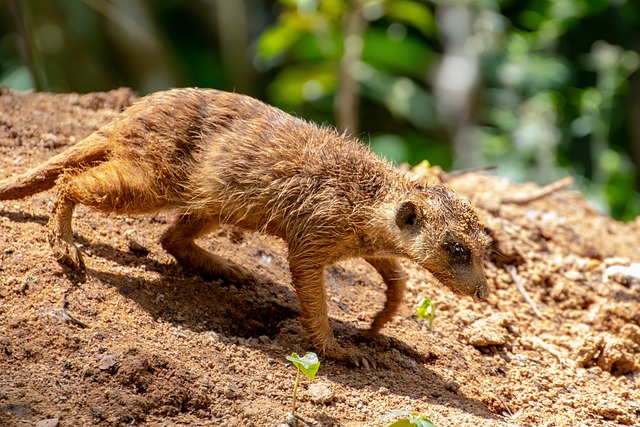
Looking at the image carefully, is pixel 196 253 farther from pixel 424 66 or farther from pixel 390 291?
pixel 424 66

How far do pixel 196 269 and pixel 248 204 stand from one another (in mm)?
776

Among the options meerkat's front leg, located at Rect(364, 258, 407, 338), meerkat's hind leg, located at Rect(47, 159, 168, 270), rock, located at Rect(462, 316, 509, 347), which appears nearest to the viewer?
meerkat's hind leg, located at Rect(47, 159, 168, 270)

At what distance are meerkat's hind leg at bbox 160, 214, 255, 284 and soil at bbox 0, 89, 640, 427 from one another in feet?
0.44

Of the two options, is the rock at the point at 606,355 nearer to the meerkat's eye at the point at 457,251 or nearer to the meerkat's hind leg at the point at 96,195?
the meerkat's eye at the point at 457,251

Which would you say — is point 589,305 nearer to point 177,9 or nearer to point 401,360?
point 401,360

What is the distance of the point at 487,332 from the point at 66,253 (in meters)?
2.96

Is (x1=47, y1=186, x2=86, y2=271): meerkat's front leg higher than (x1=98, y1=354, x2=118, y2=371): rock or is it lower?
higher

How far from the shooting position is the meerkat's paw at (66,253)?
541 centimetres

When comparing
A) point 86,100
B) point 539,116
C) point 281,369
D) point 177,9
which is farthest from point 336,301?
point 177,9

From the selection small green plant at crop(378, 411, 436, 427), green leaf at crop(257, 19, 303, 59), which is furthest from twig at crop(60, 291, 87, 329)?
green leaf at crop(257, 19, 303, 59)

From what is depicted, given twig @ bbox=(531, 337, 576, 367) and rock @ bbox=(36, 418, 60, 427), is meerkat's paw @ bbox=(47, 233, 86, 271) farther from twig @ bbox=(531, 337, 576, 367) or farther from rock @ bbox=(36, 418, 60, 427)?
twig @ bbox=(531, 337, 576, 367)

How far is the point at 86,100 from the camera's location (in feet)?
25.7

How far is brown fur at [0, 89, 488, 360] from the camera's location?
541cm

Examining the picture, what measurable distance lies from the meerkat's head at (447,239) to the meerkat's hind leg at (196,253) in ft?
4.24
